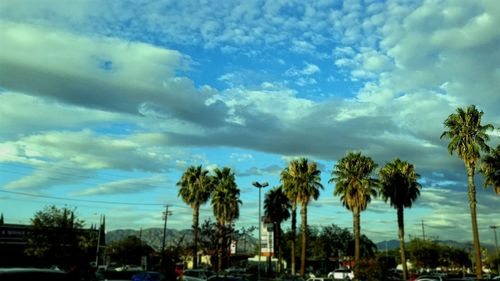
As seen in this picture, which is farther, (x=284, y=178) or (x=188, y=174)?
(x=188, y=174)

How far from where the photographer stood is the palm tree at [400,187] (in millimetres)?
53406

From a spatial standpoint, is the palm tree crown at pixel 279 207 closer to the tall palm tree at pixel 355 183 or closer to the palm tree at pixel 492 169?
the tall palm tree at pixel 355 183

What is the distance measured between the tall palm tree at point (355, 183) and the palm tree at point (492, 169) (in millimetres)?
10819

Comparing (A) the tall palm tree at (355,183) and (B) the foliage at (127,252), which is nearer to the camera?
(A) the tall palm tree at (355,183)

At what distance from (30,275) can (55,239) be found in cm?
5649

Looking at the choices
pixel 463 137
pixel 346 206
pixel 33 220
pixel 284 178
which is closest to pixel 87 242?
pixel 33 220

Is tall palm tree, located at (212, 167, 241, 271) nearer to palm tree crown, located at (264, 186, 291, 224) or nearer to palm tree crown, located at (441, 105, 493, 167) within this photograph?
palm tree crown, located at (264, 186, 291, 224)

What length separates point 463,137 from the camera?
146 feet

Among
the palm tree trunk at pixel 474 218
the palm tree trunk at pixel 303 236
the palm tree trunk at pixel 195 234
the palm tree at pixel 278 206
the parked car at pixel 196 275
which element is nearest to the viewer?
the parked car at pixel 196 275

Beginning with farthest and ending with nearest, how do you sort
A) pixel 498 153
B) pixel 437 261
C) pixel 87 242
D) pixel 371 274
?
pixel 437 261 → pixel 87 242 → pixel 498 153 → pixel 371 274

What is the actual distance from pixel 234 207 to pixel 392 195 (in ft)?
65.4

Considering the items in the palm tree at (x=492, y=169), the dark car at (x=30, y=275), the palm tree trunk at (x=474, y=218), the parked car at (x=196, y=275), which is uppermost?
the palm tree at (x=492, y=169)

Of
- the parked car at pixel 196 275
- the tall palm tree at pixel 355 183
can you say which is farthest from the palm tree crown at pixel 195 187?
the parked car at pixel 196 275

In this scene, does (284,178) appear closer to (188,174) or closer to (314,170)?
(314,170)
